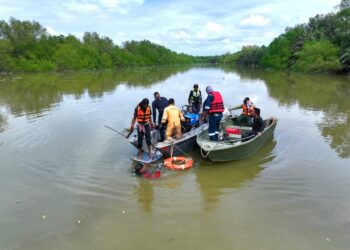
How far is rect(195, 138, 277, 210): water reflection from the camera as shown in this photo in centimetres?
694

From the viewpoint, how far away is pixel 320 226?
18.0 ft

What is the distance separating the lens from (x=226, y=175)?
26.4 feet

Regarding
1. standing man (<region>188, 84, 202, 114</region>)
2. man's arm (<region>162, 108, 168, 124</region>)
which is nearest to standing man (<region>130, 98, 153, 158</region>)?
man's arm (<region>162, 108, 168, 124</region>)

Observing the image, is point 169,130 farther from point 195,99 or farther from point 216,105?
point 195,99

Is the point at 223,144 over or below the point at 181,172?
over

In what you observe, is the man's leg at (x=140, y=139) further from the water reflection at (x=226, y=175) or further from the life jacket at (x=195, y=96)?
the life jacket at (x=195, y=96)

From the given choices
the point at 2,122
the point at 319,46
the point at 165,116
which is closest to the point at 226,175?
the point at 165,116

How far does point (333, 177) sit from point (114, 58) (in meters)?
94.0

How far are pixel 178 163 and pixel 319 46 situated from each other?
51.9m

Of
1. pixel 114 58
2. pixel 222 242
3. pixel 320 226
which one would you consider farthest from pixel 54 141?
pixel 114 58

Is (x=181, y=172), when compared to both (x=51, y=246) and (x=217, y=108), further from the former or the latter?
(x=51, y=246)

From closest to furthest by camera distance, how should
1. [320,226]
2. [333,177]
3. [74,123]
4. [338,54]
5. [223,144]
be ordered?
[320,226] < [333,177] < [223,144] < [74,123] < [338,54]

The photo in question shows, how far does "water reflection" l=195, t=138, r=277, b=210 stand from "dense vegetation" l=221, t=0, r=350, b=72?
41778mm

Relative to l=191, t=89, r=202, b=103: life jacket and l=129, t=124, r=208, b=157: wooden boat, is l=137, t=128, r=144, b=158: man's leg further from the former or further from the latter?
l=191, t=89, r=202, b=103: life jacket
